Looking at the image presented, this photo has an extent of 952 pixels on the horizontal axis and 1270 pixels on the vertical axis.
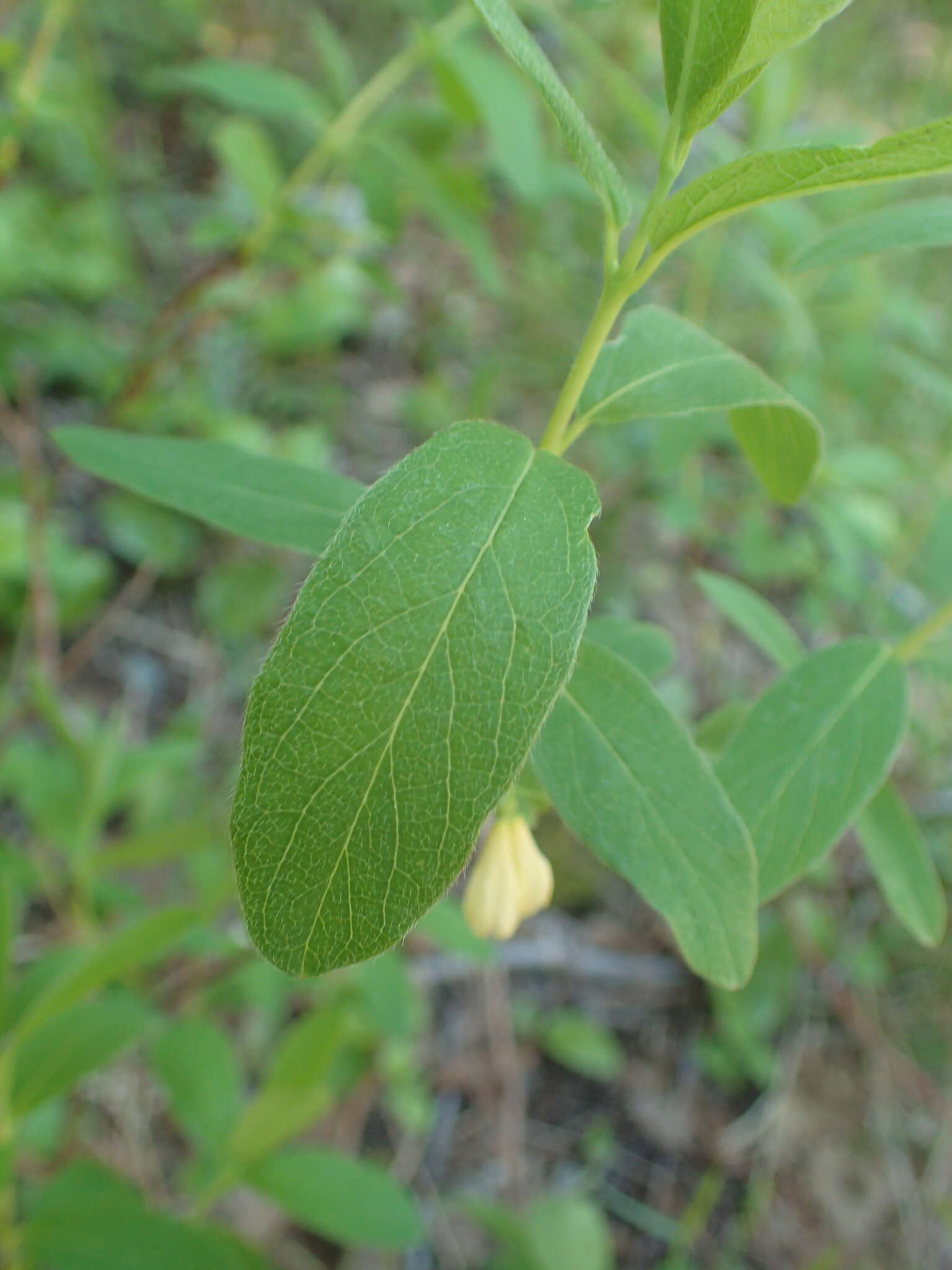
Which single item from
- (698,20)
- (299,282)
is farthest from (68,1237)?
(299,282)

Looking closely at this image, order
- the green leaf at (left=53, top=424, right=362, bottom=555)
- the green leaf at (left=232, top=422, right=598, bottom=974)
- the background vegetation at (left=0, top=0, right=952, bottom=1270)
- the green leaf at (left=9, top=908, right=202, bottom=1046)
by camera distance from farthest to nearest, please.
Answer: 1. the background vegetation at (left=0, top=0, right=952, bottom=1270)
2. the green leaf at (left=9, top=908, right=202, bottom=1046)
3. the green leaf at (left=53, top=424, right=362, bottom=555)
4. the green leaf at (left=232, top=422, right=598, bottom=974)

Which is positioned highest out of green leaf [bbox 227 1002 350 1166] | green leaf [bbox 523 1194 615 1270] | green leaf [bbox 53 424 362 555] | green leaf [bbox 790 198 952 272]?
green leaf [bbox 790 198 952 272]

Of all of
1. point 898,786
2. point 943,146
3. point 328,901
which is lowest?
point 898,786

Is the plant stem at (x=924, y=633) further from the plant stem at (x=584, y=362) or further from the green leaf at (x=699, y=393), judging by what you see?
the plant stem at (x=584, y=362)

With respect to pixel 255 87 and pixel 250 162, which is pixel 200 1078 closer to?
pixel 250 162

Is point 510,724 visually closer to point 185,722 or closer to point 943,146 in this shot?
point 943,146

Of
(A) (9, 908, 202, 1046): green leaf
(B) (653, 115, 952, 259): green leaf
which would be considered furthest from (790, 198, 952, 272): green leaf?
(A) (9, 908, 202, 1046): green leaf

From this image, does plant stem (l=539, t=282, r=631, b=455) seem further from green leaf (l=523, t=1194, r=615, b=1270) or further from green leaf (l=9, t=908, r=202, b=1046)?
green leaf (l=523, t=1194, r=615, b=1270)
